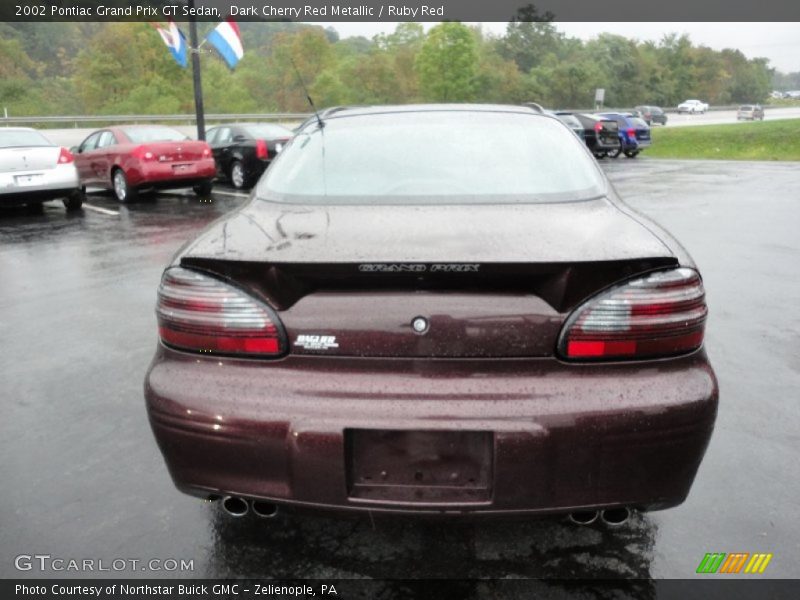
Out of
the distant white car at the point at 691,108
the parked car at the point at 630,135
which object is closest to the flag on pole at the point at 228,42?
the parked car at the point at 630,135

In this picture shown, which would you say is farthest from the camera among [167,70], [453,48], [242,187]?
[453,48]

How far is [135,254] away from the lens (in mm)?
7965

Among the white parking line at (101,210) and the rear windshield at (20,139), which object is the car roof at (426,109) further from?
the rear windshield at (20,139)

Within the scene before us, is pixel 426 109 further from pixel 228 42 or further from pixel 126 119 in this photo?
pixel 126 119

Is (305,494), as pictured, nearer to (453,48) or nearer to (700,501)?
(700,501)

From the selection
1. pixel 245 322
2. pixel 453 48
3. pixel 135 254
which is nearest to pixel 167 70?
pixel 453 48

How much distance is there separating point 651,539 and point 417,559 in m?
0.88

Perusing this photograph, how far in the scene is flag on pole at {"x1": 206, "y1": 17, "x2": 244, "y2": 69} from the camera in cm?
1276

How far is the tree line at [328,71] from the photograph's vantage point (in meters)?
59.7

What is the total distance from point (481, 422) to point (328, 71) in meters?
63.6

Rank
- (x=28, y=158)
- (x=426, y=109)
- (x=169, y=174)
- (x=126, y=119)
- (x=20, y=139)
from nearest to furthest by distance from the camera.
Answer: (x=426, y=109) < (x=28, y=158) < (x=20, y=139) < (x=169, y=174) < (x=126, y=119)

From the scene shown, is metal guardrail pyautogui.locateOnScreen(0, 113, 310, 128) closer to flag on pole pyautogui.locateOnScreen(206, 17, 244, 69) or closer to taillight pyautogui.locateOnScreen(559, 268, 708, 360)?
flag on pole pyautogui.locateOnScreen(206, 17, 244, 69)

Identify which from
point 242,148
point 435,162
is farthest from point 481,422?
point 242,148

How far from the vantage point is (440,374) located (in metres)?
2.01
